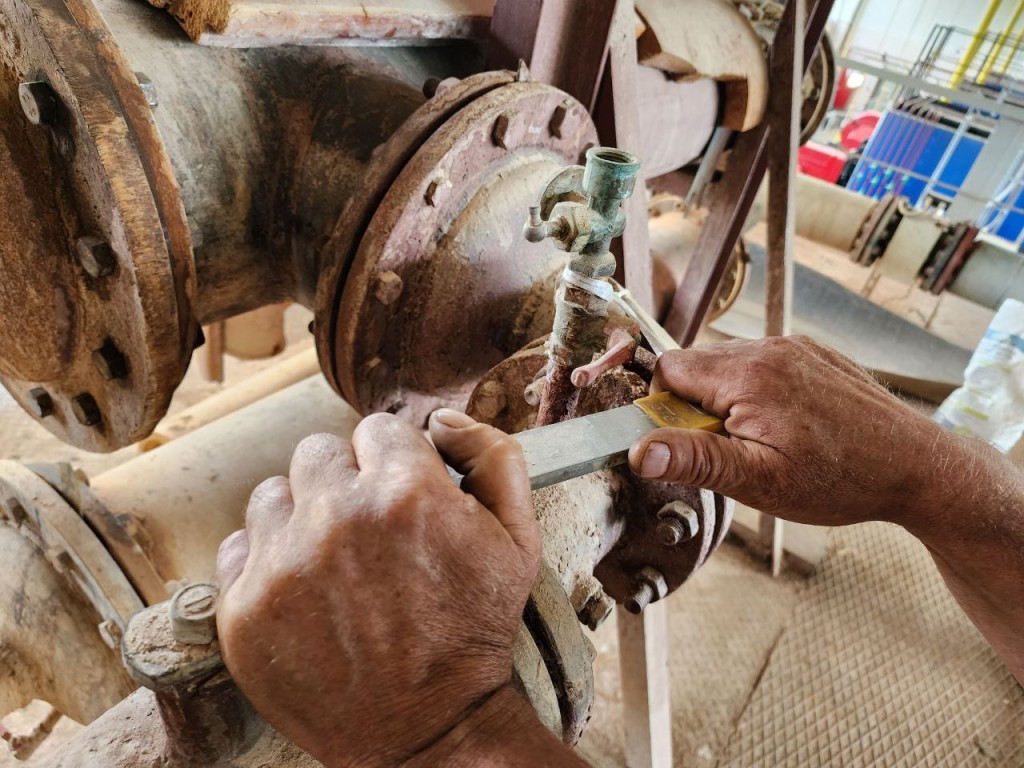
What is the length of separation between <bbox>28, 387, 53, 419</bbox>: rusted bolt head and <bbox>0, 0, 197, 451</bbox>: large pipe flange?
0.12 meters

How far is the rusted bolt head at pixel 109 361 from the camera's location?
2.74 ft

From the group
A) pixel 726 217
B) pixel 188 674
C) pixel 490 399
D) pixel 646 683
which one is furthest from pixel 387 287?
pixel 726 217

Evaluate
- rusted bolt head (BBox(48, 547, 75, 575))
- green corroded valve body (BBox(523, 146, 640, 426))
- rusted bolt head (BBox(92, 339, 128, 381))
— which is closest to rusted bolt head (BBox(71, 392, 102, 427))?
rusted bolt head (BBox(92, 339, 128, 381))

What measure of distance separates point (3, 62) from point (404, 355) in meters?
0.60

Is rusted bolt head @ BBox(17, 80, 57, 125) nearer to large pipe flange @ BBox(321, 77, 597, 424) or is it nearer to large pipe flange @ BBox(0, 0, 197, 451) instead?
large pipe flange @ BBox(0, 0, 197, 451)

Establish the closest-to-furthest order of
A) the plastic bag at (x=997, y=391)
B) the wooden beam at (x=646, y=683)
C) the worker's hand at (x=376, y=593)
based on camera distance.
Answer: the worker's hand at (x=376, y=593) → the wooden beam at (x=646, y=683) → the plastic bag at (x=997, y=391)

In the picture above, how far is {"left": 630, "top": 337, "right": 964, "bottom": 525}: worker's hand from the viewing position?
72cm

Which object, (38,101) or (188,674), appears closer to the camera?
(188,674)

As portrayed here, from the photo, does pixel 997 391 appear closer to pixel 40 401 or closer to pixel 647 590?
pixel 647 590

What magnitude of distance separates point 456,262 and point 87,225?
1.55 ft

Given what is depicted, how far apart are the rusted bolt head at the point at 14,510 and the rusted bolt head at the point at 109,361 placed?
39cm

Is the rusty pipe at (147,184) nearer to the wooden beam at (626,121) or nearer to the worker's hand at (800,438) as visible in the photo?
the wooden beam at (626,121)

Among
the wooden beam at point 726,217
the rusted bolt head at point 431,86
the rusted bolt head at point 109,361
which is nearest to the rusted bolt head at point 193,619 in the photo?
the rusted bolt head at point 109,361

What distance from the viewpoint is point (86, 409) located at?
3.09 ft
